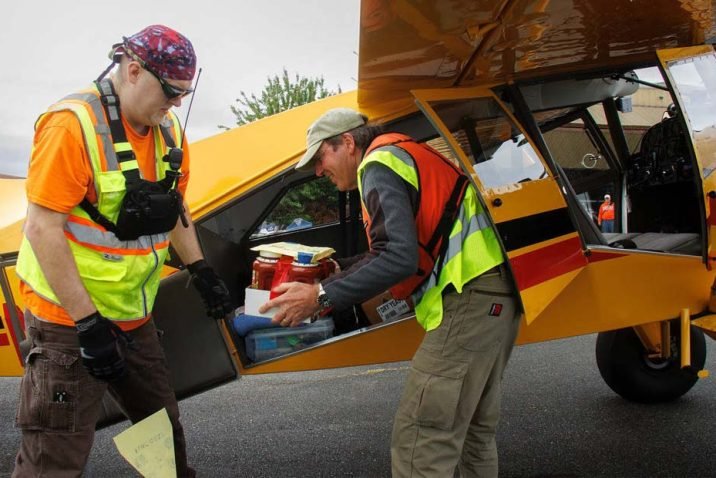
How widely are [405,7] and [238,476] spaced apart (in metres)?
2.58

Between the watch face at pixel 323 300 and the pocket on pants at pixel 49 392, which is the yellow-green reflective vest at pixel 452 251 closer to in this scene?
the watch face at pixel 323 300

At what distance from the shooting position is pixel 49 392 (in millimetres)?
1759

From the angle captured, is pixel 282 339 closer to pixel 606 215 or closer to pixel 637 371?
pixel 637 371

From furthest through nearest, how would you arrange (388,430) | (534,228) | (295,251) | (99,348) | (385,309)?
(388,430), (385,309), (295,251), (534,228), (99,348)

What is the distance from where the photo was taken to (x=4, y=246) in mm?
2736

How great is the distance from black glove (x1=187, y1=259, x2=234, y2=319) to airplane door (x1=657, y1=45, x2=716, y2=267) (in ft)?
7.56

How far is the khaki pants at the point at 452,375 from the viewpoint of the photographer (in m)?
1.85

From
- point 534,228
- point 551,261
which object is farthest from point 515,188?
point 551,261

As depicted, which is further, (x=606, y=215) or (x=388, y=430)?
(x=606, y=215)

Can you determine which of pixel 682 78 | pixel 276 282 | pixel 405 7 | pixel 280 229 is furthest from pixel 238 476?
pixel 682 78

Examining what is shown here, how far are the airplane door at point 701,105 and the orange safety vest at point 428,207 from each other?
1513mm

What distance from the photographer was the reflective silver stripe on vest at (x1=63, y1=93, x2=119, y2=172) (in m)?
1.78

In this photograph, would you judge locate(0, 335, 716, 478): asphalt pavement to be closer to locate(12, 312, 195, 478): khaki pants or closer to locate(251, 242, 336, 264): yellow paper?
locate(251, 242, 336, 264): yellow paper

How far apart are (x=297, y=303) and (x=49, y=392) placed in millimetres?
838
